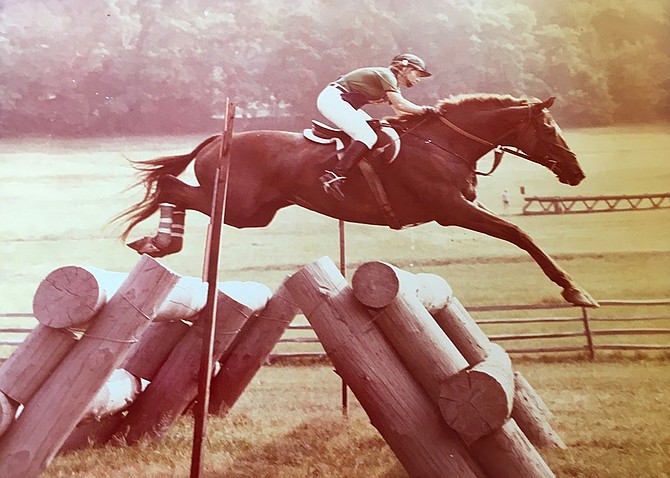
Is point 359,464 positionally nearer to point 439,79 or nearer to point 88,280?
point 88,280

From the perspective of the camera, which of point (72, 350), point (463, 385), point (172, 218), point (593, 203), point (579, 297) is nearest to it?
point (463, 385)

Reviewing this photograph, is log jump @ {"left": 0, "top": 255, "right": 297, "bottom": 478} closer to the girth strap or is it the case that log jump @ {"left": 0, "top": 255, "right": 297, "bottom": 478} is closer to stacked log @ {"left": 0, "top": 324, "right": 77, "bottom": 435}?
stacked log @ {"left": 0, "top": 324, "right": 77, "bottom": 435}

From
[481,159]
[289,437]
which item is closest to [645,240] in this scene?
[481,159]

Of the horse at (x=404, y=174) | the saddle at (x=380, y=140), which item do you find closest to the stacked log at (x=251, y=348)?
the horse at (x=404, y=174)

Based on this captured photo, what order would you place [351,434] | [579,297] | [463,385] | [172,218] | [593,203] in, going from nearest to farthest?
[463,385], [351,434], [579,297], [593,203], [172,218]

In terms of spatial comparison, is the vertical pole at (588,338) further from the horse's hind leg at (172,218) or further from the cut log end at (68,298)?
the cut log end at (68,298)

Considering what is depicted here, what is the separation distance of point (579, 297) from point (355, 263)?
1073 millimetres

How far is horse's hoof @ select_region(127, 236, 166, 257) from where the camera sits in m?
3.51

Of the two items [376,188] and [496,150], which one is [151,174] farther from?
[496,150]

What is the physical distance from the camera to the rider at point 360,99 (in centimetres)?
333

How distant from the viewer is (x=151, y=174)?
355 centimetres

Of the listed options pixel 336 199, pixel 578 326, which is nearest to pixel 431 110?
pixel 336 199

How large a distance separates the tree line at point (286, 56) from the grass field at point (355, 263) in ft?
0.54

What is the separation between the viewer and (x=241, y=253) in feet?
11.5
